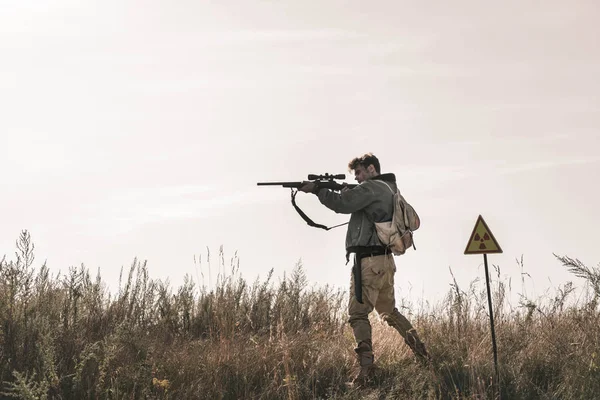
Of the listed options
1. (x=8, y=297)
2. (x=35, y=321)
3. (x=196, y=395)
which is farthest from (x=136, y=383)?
(x=8, y=297)

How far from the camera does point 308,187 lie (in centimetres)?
943

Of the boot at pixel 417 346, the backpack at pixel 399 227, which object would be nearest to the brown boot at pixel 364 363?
the boot at pixel 417 346

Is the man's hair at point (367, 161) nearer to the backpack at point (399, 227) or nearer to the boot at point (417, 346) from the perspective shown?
the backpack at point (399, 227)

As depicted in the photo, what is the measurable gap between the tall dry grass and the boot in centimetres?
12

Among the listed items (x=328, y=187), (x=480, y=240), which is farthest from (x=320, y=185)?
(x=480, y=240)

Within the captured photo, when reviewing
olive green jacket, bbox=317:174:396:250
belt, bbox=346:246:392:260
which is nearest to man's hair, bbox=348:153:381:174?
olive green jacket, bbox=317:174:396:250

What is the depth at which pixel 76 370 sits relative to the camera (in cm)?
830

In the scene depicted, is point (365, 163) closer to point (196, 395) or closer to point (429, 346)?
point (429, 346)

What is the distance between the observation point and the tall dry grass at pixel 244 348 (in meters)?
8.18

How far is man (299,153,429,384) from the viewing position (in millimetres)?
8867

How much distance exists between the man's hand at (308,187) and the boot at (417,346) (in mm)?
2083

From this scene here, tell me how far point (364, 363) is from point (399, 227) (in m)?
1.64

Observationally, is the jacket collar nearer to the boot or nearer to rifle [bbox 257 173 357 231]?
rifle [bbox 257 173 357 231]

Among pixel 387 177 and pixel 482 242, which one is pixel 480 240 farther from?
pixel 387 177
